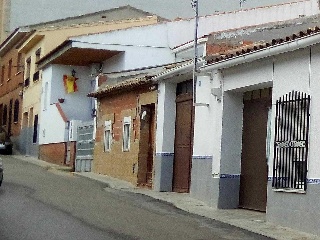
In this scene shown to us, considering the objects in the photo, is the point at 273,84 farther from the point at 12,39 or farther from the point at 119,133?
the point at 12,39

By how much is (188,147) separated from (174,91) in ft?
5.81

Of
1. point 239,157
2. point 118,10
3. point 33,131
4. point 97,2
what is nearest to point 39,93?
point 33,131

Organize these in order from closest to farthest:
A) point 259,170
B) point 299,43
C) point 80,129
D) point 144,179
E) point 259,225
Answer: point 299,43
point 259,225
point 259,170
point 144,179
point 80,129

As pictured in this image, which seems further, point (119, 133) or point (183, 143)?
point (119, 133)

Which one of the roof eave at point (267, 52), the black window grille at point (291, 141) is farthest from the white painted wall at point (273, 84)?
the roof eave at point (267, 52)

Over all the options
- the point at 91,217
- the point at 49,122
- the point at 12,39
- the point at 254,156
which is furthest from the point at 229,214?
the point at 12,39

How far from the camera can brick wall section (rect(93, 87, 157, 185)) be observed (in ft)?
68.4

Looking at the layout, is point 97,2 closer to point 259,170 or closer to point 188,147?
point 188,147

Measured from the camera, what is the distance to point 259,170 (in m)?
15.0

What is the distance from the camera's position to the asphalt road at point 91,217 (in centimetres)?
1069

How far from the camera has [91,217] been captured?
1262 centimetres

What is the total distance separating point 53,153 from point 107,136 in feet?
21.4

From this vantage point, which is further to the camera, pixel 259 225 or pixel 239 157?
pixel 239 157

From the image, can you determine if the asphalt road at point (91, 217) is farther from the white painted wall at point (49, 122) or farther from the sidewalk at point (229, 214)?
the white painted wall at point (49, 122)
